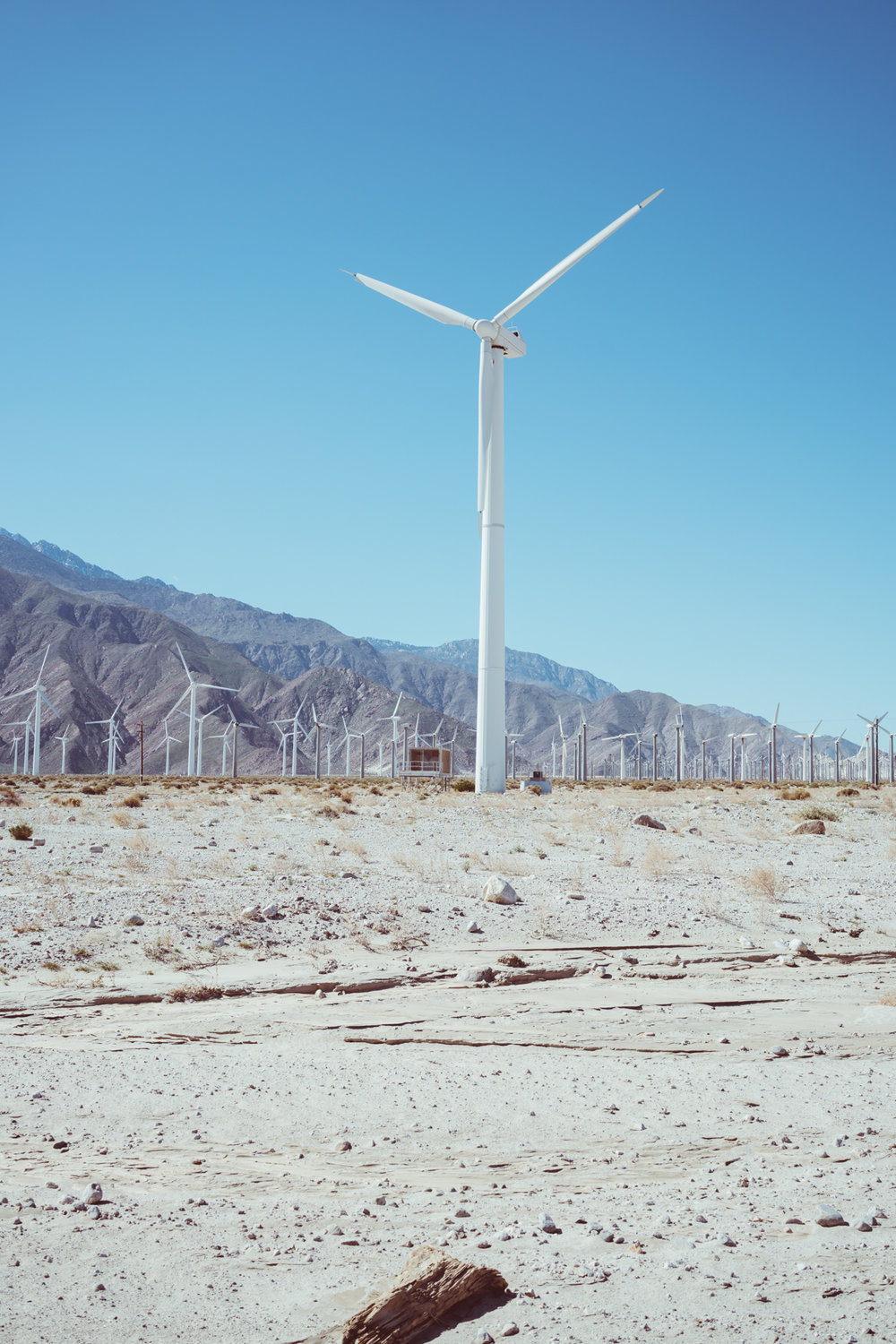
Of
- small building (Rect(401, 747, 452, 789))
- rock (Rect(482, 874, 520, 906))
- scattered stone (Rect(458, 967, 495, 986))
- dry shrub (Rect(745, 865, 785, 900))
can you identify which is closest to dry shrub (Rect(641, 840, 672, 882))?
dry shrub (Rect(745, 865, 785, 900))

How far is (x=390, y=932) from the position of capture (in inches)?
587

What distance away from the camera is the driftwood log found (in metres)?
4.61

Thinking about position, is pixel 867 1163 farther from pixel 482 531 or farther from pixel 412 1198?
pixel 482 531

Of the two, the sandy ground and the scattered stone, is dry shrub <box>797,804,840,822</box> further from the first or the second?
the scattered stone

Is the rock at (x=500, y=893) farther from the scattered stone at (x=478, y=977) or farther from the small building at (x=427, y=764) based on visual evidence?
the small building at (x=427, y=764)

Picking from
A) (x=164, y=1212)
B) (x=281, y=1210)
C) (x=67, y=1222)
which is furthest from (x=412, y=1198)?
(x=67, y=1222)

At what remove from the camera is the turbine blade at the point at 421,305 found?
54.8 meters

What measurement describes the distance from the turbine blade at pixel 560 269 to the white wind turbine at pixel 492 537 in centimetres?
4

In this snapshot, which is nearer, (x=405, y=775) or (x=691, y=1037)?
(x=691, y=1037)

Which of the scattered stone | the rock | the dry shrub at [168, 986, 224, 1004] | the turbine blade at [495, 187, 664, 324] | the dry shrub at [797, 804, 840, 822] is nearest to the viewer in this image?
the dry shrub at [168, 986, 224, 1004]

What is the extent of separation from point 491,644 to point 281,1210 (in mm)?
45751

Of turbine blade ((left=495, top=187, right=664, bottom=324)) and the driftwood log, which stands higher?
turbine blade ((left=495, top=187, right=664, bottom=324))

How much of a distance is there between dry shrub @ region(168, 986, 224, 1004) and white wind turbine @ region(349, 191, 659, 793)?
37.7 m

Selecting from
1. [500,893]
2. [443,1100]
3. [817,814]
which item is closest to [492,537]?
[817,814]
